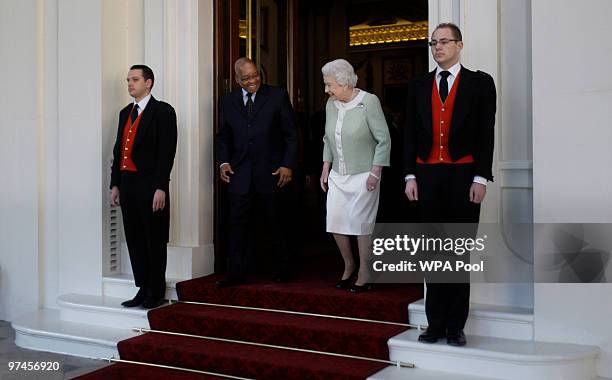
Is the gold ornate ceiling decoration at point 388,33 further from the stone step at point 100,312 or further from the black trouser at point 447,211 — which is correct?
the black trouser at point 447,211

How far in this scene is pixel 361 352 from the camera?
3.98 metres

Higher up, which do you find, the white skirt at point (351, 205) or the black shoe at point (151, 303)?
the white skirt at point (351, 205)

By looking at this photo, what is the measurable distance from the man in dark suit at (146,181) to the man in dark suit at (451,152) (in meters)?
1.88

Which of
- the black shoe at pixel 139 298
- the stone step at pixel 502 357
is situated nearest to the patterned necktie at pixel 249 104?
the black shoe at pixel 139 298

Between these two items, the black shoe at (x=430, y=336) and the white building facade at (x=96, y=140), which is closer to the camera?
the black shoe at (x=430, y=336)

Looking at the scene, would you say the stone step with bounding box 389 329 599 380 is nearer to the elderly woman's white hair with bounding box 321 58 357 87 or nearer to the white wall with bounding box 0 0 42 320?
the elderly woman's white hair with bounding box 321 58 357 87

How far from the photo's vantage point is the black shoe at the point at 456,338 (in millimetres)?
3746

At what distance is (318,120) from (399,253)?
A: 11.1 ft

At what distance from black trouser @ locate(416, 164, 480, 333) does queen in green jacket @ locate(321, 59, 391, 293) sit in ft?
2.36

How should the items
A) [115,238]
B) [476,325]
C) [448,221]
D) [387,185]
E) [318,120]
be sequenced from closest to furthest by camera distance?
[448,221], [476,325], [115,238], [387,185], [318,120]

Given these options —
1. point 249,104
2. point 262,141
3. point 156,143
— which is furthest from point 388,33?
point 156,143

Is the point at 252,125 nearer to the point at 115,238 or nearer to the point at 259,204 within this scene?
the point at 259,204

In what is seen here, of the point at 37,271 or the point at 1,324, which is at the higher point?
the point at 37,271

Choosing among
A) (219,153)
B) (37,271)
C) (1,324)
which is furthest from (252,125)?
(1,324)
